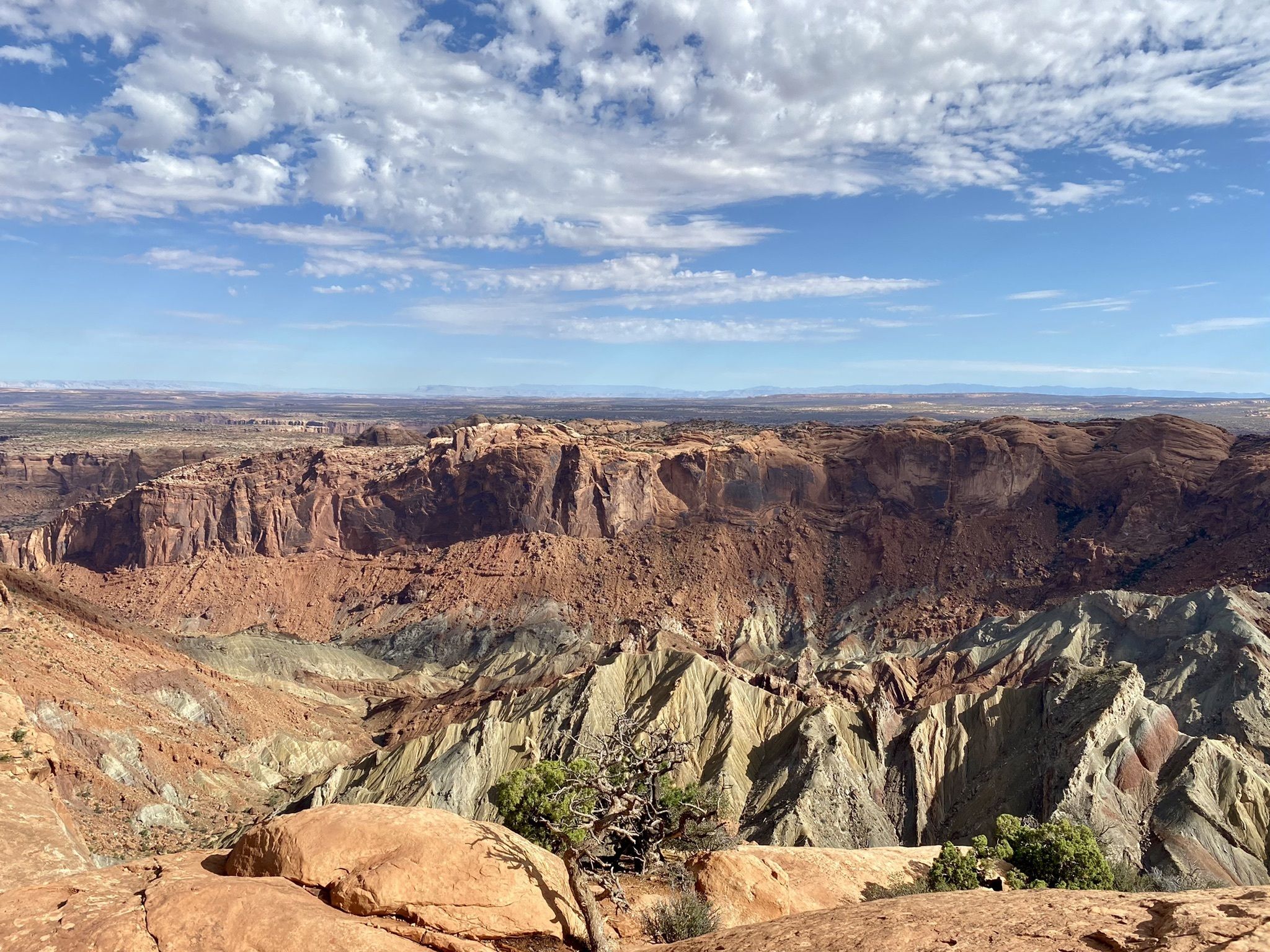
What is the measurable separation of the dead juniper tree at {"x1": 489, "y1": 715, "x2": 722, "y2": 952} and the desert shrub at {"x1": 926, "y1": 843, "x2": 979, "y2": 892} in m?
8.03

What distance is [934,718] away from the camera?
182 ft

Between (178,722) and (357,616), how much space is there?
4397cm

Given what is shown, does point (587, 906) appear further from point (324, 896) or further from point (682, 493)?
point (682, 493)

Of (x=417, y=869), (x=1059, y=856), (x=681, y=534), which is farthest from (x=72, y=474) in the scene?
(x=1059, y=856)

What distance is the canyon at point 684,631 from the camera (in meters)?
45.8

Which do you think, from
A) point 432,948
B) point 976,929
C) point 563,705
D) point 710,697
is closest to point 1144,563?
point 710,697

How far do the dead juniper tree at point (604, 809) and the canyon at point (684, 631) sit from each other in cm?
569

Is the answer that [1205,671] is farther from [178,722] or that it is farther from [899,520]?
[178,722]

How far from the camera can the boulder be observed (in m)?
14.6

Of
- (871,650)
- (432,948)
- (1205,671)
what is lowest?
(871,650)

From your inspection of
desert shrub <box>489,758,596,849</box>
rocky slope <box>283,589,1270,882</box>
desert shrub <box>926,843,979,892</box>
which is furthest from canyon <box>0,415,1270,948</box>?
desert shrub <box>489,758,596,849</box>

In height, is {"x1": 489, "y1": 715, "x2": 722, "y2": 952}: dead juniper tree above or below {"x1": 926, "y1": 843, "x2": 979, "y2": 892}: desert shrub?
above

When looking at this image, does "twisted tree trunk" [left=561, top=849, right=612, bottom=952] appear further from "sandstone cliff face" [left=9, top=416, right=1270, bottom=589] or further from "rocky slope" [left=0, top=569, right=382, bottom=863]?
"sandstone cliff face" [left=9, top=416, right=1270, bottom=589]

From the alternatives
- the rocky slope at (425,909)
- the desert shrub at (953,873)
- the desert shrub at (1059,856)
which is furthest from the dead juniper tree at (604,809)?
the desert shrub at (1059,856)
